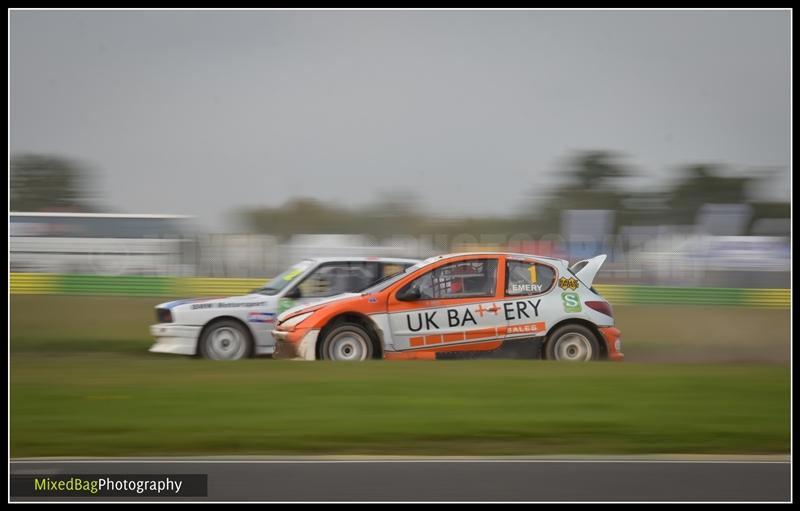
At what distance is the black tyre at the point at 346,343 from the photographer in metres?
11.3

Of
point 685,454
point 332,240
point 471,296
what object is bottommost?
point 685,454

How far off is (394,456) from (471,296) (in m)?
4.71

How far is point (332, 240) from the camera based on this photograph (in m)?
26.9

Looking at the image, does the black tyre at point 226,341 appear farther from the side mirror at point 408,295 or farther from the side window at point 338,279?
the side mirror at point 408,295

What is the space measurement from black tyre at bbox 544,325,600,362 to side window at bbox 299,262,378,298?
266cm

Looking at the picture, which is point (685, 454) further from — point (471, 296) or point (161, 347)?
point (161, 347)

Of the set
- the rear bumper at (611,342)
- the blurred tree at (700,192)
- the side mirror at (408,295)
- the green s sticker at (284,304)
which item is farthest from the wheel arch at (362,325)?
the blurred tree at (700,192)

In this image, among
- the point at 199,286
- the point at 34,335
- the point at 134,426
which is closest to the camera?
the point at 134,426

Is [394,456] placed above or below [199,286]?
below

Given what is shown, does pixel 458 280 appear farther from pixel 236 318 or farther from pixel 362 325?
pixel 236 318

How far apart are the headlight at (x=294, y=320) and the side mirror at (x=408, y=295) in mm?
1115

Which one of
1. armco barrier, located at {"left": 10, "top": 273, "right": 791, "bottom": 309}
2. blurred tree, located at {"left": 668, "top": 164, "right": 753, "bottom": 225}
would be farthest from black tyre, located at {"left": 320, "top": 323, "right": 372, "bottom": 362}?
blurred tree, located at {"left": 668, "top": 164, "right": 753, "bottom": 225}

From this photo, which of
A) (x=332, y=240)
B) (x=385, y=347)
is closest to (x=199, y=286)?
(x=332, y=240)

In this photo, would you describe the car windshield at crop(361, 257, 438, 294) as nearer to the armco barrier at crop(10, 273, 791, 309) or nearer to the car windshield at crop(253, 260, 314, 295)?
the car windshield at crop(253, 260, 314, 295)
